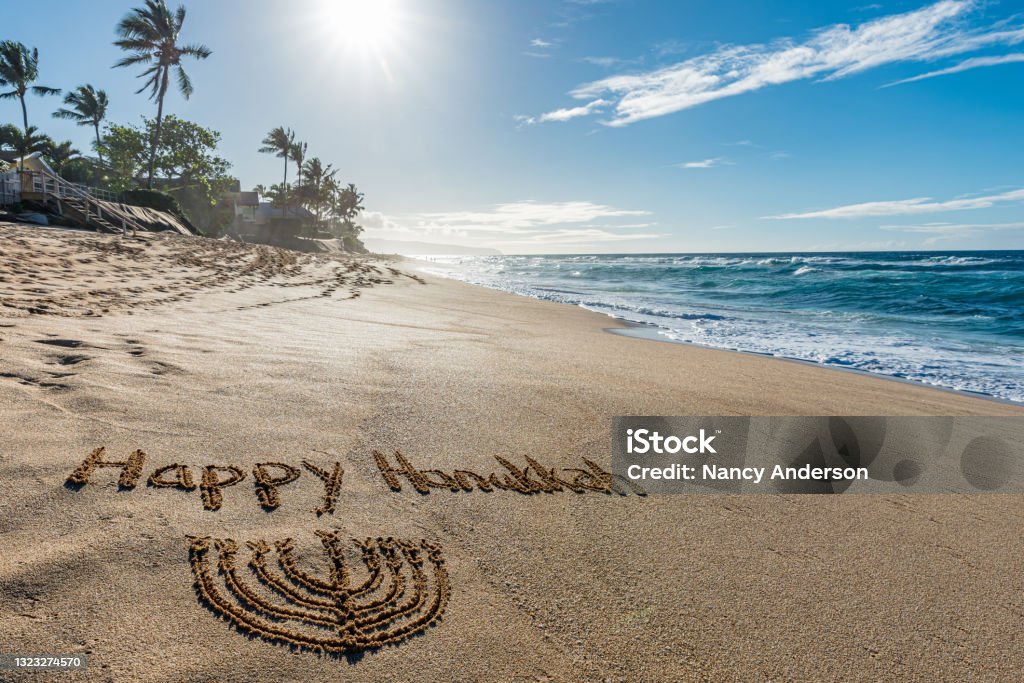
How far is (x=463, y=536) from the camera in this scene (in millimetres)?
2066

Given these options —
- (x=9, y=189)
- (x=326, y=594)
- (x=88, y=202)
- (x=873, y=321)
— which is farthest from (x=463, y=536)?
(x=9, y=189)

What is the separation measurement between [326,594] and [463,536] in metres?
0.61

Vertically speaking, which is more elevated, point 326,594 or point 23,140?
point 23,140

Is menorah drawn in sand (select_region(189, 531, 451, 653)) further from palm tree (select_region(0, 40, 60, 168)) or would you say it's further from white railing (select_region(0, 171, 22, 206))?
palm tree (select_region(0, 40, 60, 168))

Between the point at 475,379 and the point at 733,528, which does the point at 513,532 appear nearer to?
the point at 733,528

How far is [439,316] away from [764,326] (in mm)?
9369

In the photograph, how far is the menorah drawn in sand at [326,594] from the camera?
1481 mm

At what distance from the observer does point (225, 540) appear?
70.9 inches

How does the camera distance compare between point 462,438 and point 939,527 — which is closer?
point 939,527

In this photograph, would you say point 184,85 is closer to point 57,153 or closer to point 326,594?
point 57,153

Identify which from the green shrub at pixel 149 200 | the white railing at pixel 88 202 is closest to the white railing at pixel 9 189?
the white railing at pixel 88 202

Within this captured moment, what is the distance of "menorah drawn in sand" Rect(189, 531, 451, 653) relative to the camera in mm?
1481

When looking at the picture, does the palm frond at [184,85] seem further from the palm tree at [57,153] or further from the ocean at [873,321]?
the ocean at [873,321]

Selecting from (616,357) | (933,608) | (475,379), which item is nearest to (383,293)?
(616,357)
